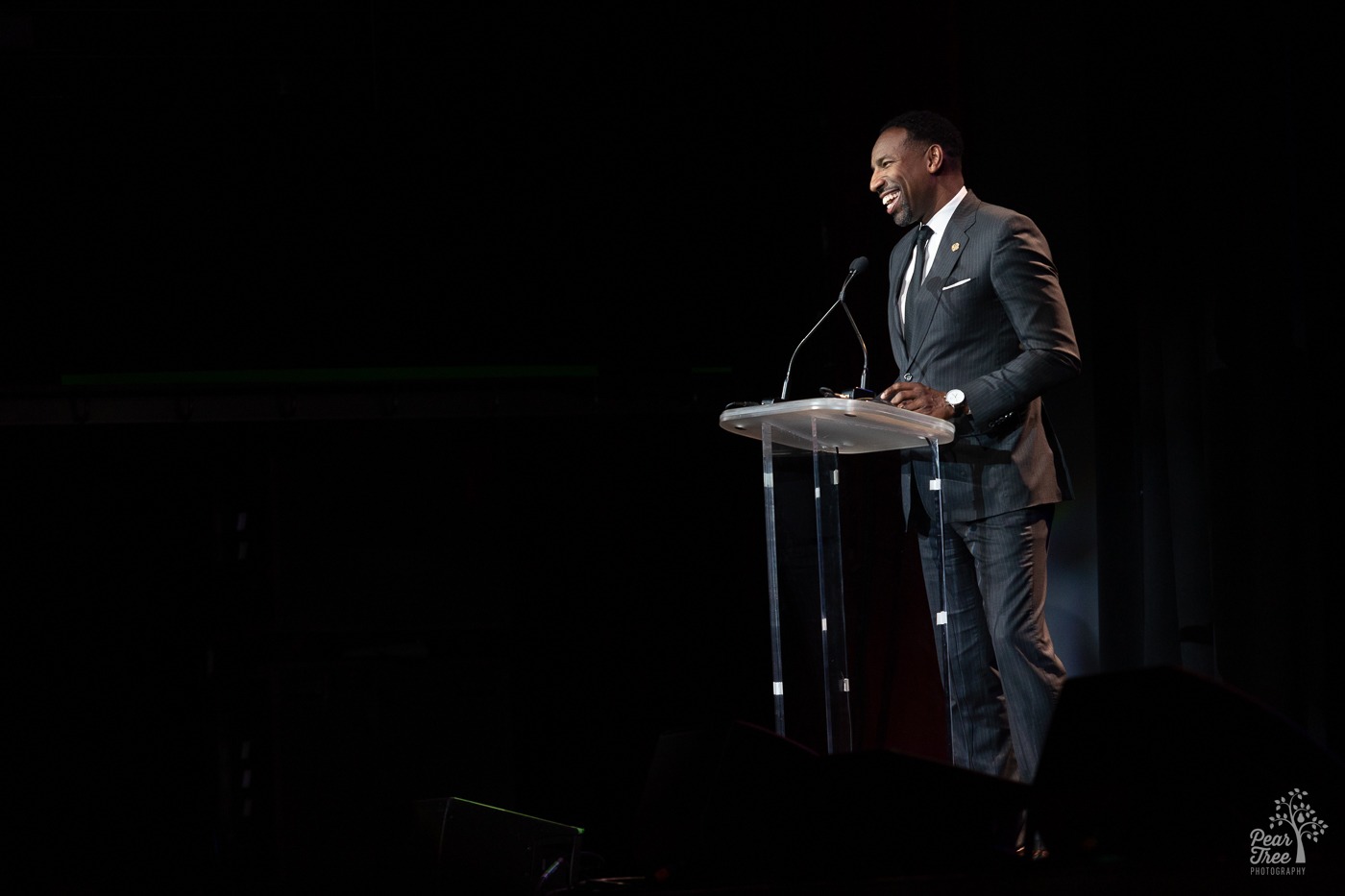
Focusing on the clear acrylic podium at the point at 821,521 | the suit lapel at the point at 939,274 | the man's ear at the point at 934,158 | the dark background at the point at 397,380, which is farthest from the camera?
the dark background at the point at 397,380

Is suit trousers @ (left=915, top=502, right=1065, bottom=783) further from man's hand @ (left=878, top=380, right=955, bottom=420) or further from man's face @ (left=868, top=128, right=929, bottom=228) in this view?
man's face @ (left=868, top=128, right=929, bottom=228)

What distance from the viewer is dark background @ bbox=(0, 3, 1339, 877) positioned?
137 inches

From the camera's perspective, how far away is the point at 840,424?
188cm

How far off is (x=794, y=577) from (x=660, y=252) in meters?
1.85

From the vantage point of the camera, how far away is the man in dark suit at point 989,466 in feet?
6.72

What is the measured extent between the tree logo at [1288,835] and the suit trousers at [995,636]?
995 millimetres

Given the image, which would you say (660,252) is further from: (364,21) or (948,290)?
(948,290)

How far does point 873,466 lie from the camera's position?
120 inches

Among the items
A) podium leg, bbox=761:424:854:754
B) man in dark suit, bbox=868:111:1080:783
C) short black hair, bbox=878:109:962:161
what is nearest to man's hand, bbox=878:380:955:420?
man in dark suit, bbox=868:111:1080:783

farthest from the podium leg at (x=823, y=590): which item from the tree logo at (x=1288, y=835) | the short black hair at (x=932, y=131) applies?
the tree logo at (x=1288, y=835)

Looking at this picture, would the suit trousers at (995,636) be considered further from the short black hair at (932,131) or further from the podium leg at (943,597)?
the short black hair at (932,131)

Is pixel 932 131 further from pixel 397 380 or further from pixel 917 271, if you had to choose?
pixel 397 380

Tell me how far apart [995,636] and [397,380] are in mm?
2288

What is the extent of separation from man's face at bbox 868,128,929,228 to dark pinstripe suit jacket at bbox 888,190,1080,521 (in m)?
0.10
